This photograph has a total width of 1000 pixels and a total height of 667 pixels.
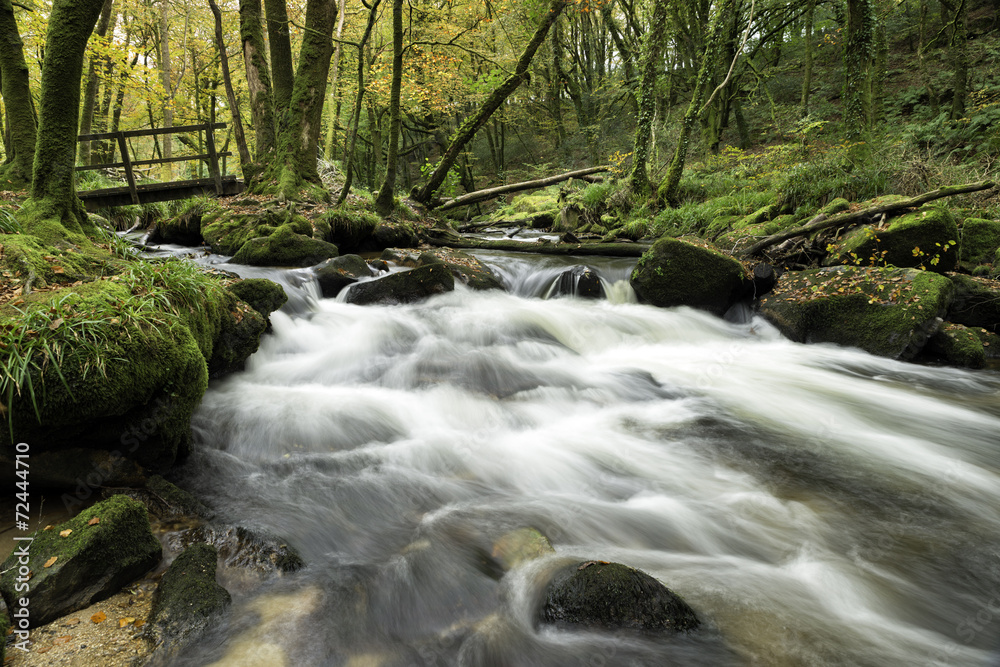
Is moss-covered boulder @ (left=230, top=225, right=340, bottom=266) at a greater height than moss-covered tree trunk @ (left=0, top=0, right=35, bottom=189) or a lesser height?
lesser

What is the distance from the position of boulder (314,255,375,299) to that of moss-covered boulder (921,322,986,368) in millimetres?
8158

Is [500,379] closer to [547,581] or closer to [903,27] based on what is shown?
[547,581]

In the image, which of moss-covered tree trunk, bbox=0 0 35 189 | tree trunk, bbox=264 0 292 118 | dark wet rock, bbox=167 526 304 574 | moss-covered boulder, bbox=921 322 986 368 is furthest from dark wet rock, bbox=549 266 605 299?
moss-covered tree trunk, bbox=0 0 35 189

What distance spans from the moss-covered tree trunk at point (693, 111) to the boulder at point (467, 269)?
6.34 metres

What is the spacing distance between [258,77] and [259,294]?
9.60 metres

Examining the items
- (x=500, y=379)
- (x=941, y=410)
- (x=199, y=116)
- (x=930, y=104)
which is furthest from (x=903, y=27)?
(x=199, y=116)

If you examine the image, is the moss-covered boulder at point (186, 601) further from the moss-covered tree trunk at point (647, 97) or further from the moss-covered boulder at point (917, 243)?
the moss-covered tree trunk at point (647, 97)

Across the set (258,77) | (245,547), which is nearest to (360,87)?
(258,77)

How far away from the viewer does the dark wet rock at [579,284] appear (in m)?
8.88

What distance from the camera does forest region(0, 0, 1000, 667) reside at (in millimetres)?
2457

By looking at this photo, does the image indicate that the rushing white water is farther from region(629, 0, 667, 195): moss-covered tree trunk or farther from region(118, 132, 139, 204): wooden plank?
region(118, 132, 139, 204): wooden plank

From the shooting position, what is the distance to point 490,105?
41.4 ft

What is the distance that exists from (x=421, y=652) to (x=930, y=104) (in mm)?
21707

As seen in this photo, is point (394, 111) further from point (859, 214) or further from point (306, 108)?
point (859, 214)
